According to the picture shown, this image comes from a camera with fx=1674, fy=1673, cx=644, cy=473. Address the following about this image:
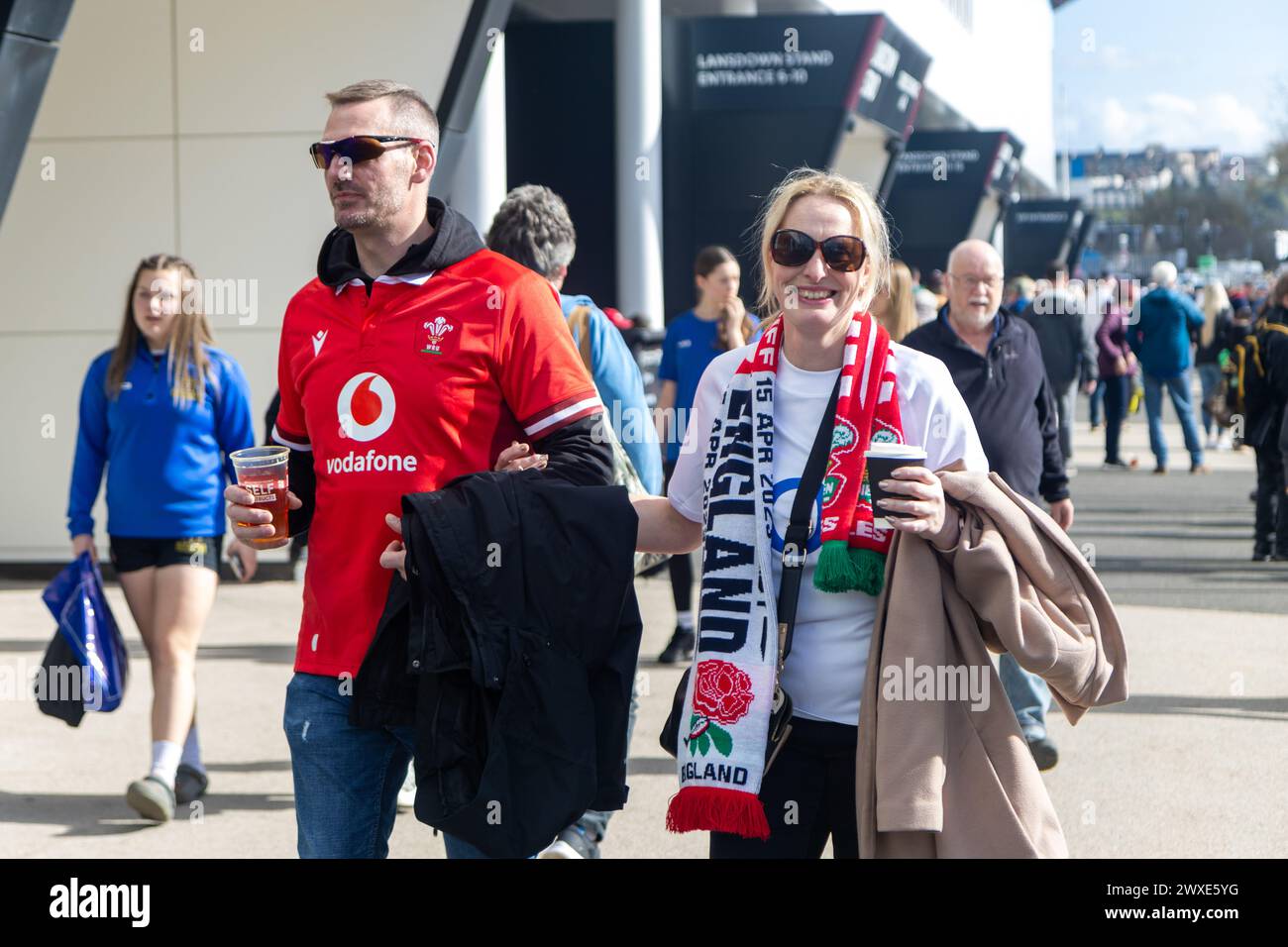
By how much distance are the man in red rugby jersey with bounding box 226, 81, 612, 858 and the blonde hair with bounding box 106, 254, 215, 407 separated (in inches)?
112

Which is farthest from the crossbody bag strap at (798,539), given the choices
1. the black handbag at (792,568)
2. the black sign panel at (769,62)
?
the black sign panel at (769,62)

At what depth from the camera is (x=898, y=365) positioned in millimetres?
3393

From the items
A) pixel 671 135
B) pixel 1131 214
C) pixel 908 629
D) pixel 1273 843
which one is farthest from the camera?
pixel 1131 214

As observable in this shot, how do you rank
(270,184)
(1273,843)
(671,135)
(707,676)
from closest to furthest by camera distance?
(707,676) → (1273,843) → (270,184) → (671,135)

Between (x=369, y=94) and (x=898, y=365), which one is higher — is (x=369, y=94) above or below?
above

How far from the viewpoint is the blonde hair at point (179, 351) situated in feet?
20.4

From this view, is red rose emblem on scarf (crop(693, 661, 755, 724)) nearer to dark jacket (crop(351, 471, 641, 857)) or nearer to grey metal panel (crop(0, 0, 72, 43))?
dark jacket (crop(351, 471, 641, 857))

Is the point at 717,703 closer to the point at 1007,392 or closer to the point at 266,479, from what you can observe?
the point at 266,479

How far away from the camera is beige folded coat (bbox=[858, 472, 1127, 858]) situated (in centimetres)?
311

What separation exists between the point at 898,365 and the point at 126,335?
379 cm

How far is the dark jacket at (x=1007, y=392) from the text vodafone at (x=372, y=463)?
3403 millimetres
